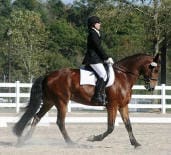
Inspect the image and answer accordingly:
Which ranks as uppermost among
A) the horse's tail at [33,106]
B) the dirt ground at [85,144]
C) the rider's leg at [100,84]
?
the rider's leg at [100,84]

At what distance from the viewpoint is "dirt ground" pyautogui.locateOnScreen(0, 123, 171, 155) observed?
34.1ft

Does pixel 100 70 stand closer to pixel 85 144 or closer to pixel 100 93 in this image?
pixel 100 93

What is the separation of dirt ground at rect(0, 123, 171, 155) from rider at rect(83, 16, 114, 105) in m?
1.09

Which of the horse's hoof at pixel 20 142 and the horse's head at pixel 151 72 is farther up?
the horse's head at pixel 151 72

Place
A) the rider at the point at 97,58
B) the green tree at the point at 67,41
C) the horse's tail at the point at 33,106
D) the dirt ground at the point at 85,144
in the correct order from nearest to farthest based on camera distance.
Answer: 1. the dirt ground at the point at 85,144
2. the rider at the point at 97,58
3. the horse's tail at the point at 33,106
4. the green tree at the point at 67,41

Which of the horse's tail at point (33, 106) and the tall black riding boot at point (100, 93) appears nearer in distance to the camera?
the tall black riding boot at point (100, 93)

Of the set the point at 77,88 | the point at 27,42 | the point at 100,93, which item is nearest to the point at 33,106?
the point at 77,88

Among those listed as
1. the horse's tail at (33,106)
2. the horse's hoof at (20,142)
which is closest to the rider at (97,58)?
the horse's tail at (33,106)

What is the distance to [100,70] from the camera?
11.4 metres

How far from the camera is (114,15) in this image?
106 ft

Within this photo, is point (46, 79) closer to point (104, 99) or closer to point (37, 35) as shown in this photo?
point (104, 99)

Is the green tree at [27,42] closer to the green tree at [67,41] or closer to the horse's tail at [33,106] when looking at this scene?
the green tree at [67,41]

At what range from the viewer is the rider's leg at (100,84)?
11305 mm

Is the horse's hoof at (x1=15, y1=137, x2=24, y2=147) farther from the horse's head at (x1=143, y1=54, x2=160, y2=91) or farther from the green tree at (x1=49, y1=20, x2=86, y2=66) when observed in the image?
the green tree at (x1=49, y1=20, x2=86, y2=66)
